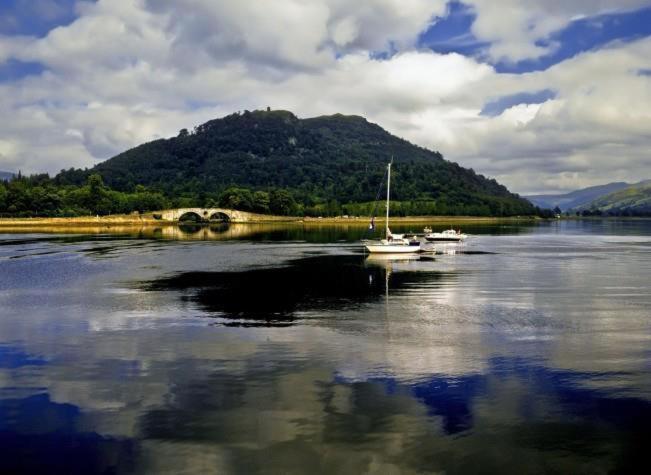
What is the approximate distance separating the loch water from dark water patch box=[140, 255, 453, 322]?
0.54m

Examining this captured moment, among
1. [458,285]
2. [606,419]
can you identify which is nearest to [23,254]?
[458,285]

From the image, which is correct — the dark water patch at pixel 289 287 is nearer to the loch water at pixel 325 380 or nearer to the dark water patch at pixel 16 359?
the loch water at pixel 325 380

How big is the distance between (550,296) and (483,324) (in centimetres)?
1709

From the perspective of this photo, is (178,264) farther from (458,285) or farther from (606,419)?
(606,419)

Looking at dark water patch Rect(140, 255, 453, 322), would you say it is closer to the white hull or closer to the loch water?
the loch water

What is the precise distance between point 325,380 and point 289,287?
33550 mm

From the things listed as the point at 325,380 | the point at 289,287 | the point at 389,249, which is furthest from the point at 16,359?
the point at 389,249

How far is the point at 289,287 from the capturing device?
6116 centimetres

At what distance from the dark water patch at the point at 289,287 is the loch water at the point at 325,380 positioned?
0.54 meters

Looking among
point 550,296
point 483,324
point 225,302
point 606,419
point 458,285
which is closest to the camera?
point 606,419

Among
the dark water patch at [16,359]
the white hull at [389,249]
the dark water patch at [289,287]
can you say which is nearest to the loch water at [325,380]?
the dark water patch at [16,359]

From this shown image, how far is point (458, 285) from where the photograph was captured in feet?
205

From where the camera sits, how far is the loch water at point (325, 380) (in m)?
20.1

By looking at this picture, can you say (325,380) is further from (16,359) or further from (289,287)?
(289,287)
